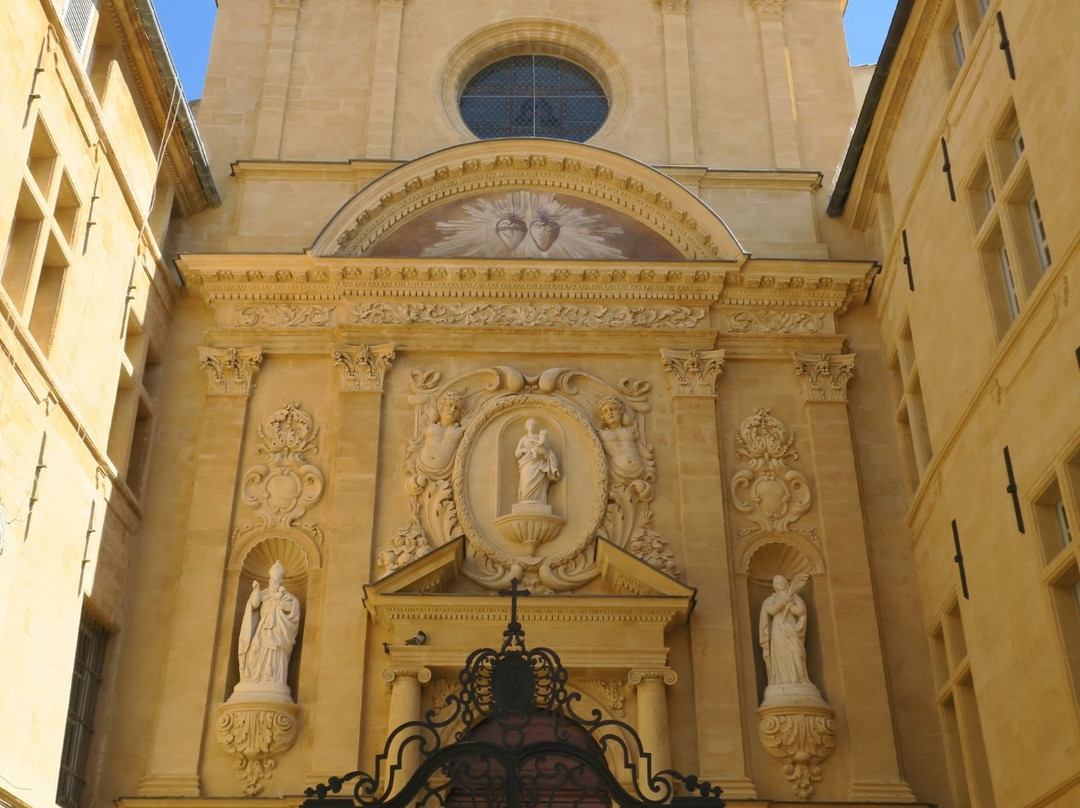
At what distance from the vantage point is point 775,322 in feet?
60.7

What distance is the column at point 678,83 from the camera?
66.6 feet

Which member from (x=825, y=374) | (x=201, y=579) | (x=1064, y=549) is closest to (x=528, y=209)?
(x=825, y=374)

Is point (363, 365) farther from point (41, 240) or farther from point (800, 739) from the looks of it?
point (800, 739)

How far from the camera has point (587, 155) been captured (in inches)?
758

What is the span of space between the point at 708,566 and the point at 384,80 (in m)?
9.66

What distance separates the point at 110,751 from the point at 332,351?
19.6ft

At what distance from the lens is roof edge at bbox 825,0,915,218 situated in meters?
16.5

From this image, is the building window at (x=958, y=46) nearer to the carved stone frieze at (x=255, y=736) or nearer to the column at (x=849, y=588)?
the column at (x=849, y=588)

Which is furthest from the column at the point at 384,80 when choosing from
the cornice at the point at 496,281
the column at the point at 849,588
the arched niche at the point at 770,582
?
the arched niche at the point at 770,582

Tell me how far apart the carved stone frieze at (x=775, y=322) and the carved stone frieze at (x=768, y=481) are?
4.20 ft

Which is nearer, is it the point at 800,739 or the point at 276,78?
the point at 800,739

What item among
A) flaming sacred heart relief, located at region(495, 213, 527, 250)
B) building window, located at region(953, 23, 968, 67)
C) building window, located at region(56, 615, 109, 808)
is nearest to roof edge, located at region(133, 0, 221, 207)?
flaming sacred heart relief, located at region(495, 213, 527, 250)

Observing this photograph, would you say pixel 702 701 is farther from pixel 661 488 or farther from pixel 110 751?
pixel 110 751

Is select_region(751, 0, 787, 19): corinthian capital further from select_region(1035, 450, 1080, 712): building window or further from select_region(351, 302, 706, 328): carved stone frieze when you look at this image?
select_region(1035, 450, 1080, 712): building window
